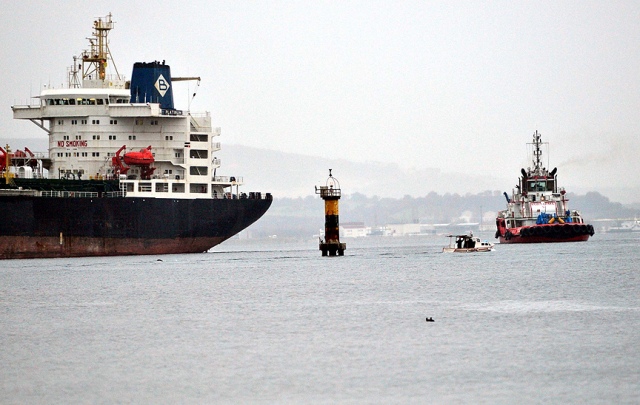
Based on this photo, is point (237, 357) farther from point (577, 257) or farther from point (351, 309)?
point (577, 257)

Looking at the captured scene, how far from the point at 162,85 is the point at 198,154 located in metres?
6.02

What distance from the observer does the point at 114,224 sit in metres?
76.9

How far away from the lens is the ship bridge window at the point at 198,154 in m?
83.5

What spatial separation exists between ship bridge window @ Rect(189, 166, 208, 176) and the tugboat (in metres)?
39.4

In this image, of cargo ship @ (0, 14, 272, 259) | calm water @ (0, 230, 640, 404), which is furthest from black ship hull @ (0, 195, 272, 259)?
calm water @ (0, 230, 640, 404)

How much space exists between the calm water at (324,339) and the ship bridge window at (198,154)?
23.4 metres

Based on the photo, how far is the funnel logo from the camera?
277 feet

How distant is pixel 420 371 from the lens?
90.3ft

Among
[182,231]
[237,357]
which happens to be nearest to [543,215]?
[182,231]

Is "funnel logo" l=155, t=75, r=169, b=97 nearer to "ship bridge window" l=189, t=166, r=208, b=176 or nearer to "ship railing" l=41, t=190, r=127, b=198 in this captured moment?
"ship bridge window" l=189, t=166, r=208, b=176

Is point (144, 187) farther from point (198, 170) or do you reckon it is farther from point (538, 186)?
point (538, 186)

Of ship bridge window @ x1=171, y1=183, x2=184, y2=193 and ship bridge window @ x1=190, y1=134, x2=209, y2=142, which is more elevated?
ship bridge window @ x1=190, y1=134, x2=209, y2=142

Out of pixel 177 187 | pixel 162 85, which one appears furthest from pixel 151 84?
pixel 177 187

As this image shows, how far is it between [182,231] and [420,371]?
5469 centimetres
